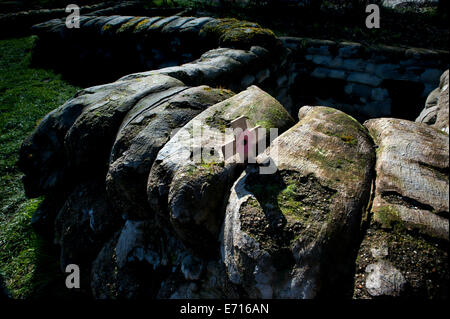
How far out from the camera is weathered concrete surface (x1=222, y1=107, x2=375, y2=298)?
1.16 m

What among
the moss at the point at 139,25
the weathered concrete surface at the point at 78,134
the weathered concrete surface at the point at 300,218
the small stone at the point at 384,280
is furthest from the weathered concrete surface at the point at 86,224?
the moss at the point at 139,25

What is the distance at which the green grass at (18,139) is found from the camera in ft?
8.70

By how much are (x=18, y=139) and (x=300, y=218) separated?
188 inches

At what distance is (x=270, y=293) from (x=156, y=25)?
17.4ft

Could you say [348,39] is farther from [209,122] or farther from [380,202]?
[380,202]

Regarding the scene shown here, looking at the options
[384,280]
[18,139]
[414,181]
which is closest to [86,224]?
[384,280]

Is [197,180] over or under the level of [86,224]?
over

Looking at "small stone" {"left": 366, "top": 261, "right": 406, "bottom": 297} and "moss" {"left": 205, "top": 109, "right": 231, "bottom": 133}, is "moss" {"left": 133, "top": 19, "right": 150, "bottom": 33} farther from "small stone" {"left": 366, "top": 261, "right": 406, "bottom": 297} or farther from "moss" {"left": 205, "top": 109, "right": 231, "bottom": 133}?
"small stone" {"left": 366, "top": 261, "right": 406, "bottom": 297}

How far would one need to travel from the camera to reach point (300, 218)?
4.05 feet

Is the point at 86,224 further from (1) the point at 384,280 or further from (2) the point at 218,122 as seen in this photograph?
(1) the point at 384,280

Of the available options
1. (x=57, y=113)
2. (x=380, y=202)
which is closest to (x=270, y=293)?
(x=380, y=202)

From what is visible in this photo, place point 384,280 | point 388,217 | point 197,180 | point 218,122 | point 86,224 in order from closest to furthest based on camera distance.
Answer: point 384,280, point 388,217, point 197,180, point 218,122, point 86,224

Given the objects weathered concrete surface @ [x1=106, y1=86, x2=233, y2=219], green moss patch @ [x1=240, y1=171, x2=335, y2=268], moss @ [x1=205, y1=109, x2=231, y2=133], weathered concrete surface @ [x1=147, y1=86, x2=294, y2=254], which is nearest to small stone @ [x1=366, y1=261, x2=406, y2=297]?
green moss patch @ [x1=240, y1=171, x2=335, y2=268]

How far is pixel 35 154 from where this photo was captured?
265 cm
